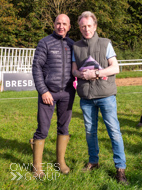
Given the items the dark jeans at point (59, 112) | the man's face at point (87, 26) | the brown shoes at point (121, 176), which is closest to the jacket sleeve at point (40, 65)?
the dark jeans at point (59, 112)

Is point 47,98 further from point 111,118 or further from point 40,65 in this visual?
point 111,118

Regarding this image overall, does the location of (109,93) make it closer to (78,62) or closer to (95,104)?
(95,104)

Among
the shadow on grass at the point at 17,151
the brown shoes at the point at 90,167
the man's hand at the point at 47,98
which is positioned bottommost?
the shadow on grass at the point at 17,151

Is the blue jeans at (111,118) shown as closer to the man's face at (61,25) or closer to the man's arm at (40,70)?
the man's arm at (40,70)

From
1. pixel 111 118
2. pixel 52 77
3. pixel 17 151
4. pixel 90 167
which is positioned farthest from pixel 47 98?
pixel 17 151

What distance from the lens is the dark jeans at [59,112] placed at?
119 inches

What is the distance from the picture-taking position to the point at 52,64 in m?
2.94

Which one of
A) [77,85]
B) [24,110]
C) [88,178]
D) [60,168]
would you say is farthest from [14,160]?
[24,110]

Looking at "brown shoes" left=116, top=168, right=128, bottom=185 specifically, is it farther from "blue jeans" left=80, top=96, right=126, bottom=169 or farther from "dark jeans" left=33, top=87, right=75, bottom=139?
"dark jeans" left=33, top=87, right=75, bottom=139

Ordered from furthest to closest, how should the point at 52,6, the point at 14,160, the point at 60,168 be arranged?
the point at 52,6 < the point at 14,160 < the point at 60,168

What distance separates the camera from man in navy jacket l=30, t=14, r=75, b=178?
9.57 feet

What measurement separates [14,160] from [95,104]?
1.45m

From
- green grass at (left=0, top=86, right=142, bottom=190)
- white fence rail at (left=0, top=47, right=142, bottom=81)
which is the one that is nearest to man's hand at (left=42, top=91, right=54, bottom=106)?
green grass at (left=0, top=86, right=142, bottom=190)

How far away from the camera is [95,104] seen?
2.94 metres
